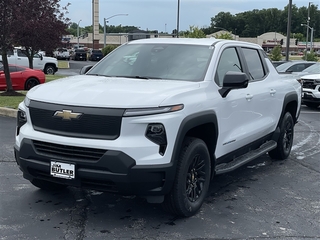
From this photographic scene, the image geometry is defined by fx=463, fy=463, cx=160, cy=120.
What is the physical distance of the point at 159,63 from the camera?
5555mm

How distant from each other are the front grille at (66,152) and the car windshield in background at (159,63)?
1452 mm

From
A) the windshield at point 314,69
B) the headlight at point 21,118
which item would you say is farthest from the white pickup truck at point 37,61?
the headlight at point 21,118

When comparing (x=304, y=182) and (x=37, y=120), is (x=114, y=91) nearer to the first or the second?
(x=37, y=120)

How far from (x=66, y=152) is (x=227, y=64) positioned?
2446mm

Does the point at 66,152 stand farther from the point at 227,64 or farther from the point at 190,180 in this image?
the point at 227,64

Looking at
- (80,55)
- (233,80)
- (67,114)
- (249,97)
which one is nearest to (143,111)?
(67,114)

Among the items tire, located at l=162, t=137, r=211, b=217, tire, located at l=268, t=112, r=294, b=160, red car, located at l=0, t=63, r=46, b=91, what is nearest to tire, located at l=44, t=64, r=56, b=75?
red car, located at l=0, t=63, r=46, b=91

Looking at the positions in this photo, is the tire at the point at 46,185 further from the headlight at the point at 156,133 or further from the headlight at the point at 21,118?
the headlight at the point at 156,133

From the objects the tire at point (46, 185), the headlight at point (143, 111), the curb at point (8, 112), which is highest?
the headlight at point (143, 111)

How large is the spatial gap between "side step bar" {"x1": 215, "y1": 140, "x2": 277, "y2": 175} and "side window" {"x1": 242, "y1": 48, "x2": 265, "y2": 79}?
1.03 metres

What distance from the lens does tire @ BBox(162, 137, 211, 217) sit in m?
4.47

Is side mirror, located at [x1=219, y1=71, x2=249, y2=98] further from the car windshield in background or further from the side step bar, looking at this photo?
the side step bar

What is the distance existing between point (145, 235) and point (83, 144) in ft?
3.39

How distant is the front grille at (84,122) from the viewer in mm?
4160
